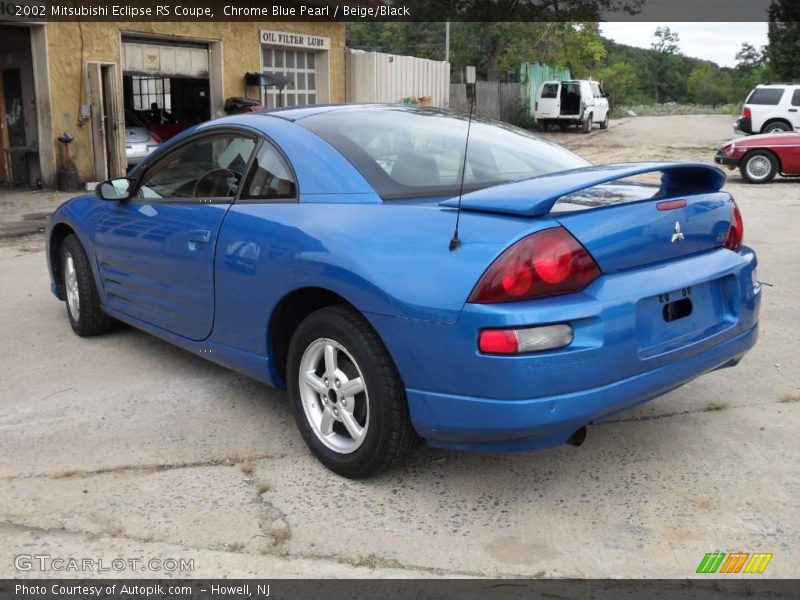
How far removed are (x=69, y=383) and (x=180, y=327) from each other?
34.4 inches

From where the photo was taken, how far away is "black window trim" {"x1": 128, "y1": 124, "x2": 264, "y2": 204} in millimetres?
A: 4031

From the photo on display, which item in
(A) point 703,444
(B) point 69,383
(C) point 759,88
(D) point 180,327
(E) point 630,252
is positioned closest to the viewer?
(E) point 630,252

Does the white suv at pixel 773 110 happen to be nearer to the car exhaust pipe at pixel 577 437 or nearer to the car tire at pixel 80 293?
the car tire at pixel 80 293

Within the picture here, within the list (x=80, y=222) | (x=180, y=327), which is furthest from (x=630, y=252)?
(x=80, y=222)

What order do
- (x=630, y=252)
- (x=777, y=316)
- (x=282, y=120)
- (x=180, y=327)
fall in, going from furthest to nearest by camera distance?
(x=777, y=316)
(x=180, y=327)
(x=282, y=120)
(x=630, y=252)

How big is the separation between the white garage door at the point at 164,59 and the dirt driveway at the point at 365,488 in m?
12.3

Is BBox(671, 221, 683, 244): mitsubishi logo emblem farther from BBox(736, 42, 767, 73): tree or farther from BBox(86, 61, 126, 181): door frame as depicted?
BBox(736, 42, 767, 73): tree

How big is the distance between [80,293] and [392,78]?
1856cm

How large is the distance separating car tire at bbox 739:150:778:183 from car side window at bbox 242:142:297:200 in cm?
1377

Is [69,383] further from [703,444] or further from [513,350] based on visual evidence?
[703,444]

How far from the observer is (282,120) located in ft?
13.3

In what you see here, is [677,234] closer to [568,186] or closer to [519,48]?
[568,186]
